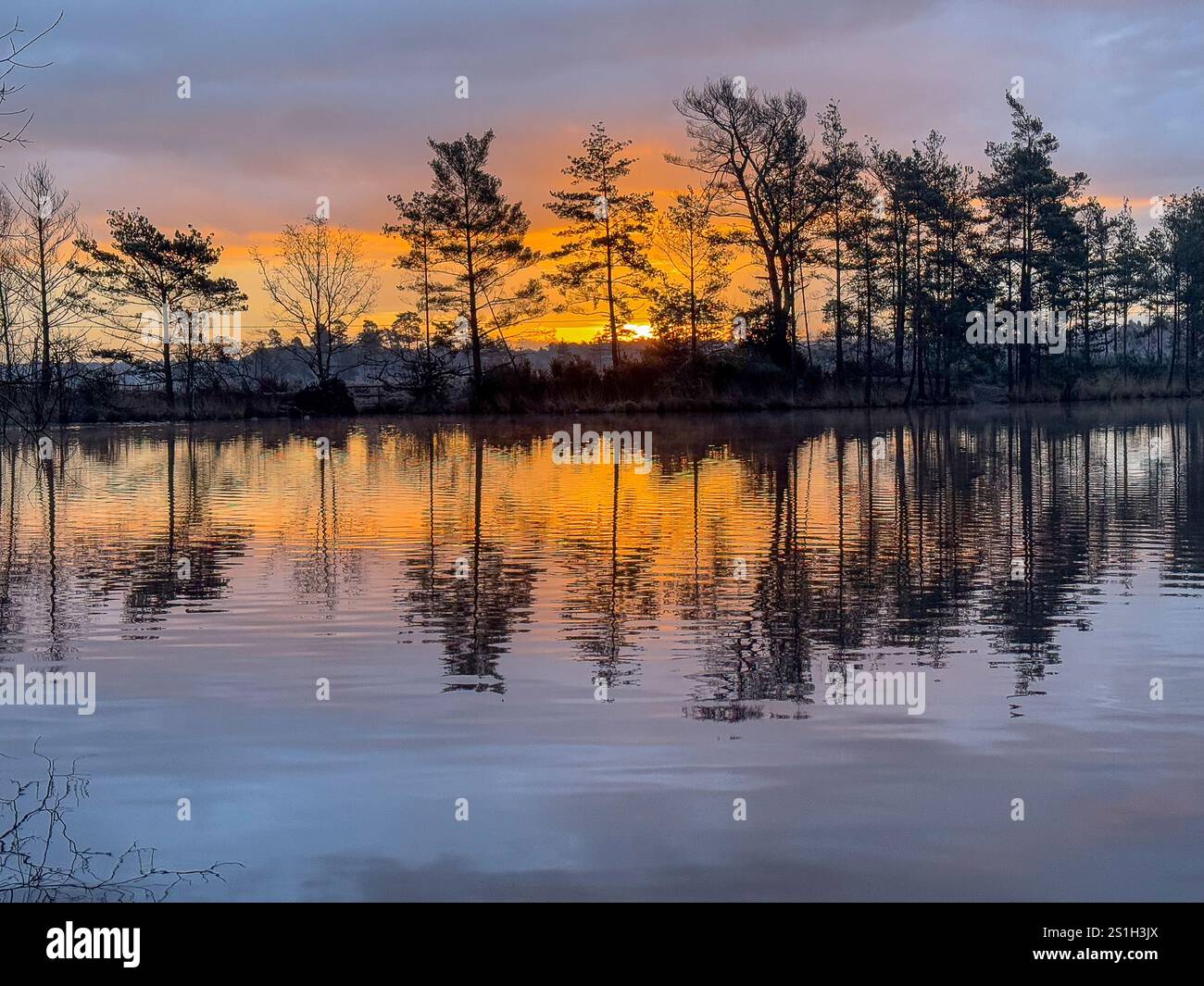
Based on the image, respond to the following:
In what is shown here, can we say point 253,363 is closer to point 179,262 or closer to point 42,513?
point 179,262

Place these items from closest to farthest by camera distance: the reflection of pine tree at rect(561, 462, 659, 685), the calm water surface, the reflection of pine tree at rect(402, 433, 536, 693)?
the calm water surface < the reflection of pine tree at rect(402, 433, 536, 693) < the reflection of pine tree at rect(561, 462, 659, 685)

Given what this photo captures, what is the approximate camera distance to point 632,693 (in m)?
8.26

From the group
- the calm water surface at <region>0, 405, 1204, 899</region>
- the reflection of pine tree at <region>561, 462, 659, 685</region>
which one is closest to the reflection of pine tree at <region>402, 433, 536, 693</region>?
the calm water surface at <region>0, 405, 1204, 899</region>

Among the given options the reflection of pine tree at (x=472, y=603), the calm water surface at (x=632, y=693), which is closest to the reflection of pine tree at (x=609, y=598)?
the calm water surface at (x=632, y=693)

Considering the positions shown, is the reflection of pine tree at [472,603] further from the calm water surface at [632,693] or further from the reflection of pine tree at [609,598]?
the reflection of pine tree at [609,598]

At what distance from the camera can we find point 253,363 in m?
71.4

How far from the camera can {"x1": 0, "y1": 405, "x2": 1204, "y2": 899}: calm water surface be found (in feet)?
18.3

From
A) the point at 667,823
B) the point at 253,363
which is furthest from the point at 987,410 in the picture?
the point at 667,823

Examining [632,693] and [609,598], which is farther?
[609,598]

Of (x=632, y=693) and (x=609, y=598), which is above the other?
(x=609, y=598)

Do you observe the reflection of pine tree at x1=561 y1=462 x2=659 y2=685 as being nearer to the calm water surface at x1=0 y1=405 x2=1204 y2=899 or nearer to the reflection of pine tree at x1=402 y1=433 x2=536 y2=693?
the calm water surface at x1=0 y1=405 x2=1204 y2=899

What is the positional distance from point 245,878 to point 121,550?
11125mm

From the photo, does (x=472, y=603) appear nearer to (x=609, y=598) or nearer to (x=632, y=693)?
(x=609, y=598)

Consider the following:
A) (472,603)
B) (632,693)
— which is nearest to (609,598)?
(472,603)
